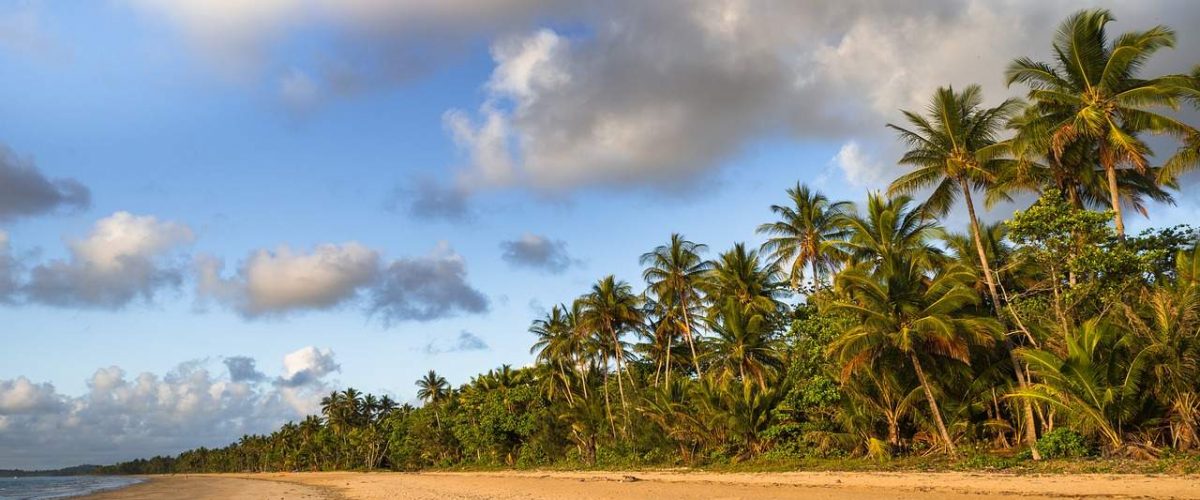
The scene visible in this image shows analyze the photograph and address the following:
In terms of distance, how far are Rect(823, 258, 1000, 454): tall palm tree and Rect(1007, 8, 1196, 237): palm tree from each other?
5112 millimetres

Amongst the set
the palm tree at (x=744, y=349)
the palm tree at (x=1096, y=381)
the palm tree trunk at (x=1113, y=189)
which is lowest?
the palm tree at (x=1096, y=381)

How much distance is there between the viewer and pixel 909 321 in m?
21.4

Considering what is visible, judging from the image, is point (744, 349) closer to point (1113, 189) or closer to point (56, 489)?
point (1113, 189)

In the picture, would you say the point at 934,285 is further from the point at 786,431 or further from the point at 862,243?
the point at 786,431

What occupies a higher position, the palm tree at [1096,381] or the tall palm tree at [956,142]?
the tall palm tree at [956,142]

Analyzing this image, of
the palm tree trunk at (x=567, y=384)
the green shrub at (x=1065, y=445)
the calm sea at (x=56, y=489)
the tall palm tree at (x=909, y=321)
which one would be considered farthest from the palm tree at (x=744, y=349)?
the calm sea at (x=56, y=489)

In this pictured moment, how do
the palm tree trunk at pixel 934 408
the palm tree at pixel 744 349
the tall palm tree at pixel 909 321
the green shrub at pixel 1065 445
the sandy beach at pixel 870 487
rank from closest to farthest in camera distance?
the sandy beach at pixel 870 487 → the green shrub at pixel 1065 445 → the tall palm tree at pixel 909 321 → the palm tree trunk at pixel 934 408 → the palm tree at pixel 744 349

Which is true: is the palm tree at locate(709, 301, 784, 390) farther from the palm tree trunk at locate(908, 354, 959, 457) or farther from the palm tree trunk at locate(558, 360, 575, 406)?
the palm tree trunk at locate(558, 360, 575, 406)

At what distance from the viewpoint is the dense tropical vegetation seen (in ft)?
57.5

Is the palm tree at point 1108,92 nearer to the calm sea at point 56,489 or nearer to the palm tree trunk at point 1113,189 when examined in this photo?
the palm tree trunk at point 1113,189

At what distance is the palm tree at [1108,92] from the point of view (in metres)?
20.3

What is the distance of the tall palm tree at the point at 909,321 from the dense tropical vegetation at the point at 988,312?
0.07 metres

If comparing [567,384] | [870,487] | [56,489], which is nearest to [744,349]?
[870,487]

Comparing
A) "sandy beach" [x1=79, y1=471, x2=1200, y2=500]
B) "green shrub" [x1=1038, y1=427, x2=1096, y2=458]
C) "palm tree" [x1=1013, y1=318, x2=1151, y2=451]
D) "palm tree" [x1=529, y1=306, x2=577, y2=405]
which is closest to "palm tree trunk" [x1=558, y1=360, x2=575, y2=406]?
"palm tree" [x1=529, y1=306, x2=577, y2=405]
